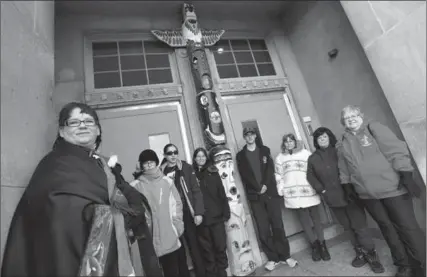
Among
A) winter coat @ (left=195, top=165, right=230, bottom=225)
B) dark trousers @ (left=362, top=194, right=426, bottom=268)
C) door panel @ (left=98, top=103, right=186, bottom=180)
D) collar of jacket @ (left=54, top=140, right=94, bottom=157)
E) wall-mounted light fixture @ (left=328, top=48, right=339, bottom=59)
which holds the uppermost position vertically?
wall-mounted light fixture @ (left=328, top=48, right=339, bottom=59)

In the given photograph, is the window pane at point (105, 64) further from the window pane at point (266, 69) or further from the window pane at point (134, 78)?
the window pane at point (266, 69)

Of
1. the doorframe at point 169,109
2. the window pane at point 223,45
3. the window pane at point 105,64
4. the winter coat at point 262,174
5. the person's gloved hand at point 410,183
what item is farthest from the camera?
Result: the window pane at point 223,45

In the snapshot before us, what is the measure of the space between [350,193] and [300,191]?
47 cm

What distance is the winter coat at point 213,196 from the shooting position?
2.01 metres

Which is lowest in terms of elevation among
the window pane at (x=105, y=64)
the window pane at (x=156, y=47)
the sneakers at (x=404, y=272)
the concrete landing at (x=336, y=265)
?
the concrete landing at (x=336, y=265)

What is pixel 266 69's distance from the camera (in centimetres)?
348

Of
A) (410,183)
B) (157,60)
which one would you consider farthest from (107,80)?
(410,183)

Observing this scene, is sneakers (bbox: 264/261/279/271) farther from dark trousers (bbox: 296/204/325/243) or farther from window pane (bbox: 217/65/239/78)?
window pane (bbox: 217/65/239/78)

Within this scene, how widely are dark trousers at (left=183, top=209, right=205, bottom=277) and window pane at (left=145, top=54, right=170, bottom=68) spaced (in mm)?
2126

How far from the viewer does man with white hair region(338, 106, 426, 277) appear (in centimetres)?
153

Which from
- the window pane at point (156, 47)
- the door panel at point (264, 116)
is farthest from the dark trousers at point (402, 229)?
the window pane at point (156, 47)

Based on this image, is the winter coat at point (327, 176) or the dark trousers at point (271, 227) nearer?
the winter coat at point (327, 176)

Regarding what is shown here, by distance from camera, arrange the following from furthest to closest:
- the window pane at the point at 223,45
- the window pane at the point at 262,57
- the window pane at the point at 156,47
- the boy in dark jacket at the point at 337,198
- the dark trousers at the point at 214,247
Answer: the window pane at the point at 262,57 < the window pane at the point at 223,45 < the window pane at the point at 156,47 < the dark trousers at the point at 214,247 < the boy in dark jacket at the point at 337,198

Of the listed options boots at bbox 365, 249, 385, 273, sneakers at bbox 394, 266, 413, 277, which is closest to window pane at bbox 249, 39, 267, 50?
boots at bbox 365, 249, 385, 273
